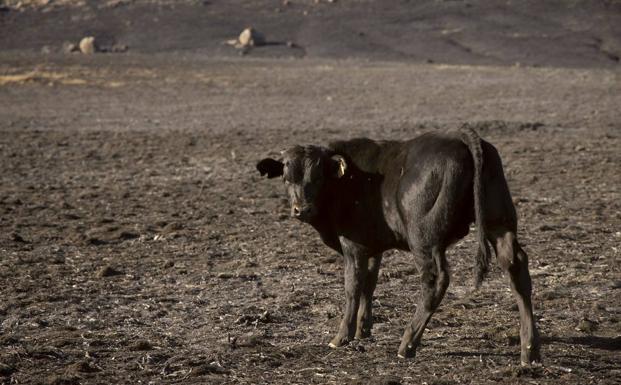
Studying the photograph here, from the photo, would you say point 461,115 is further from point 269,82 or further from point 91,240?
point 91,240

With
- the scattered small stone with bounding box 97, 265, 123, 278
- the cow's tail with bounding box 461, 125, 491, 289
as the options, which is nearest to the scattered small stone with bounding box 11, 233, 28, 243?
the scattered small stone with bounding box 97, 265, 123, 278

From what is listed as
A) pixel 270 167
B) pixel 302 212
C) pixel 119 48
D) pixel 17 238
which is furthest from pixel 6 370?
pixel 119 48

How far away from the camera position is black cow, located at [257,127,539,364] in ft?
21.7

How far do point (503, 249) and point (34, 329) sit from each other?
Answer: 341cm

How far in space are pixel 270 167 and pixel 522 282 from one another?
78.8 inches

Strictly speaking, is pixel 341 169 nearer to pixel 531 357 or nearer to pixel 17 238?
pixel 531 357

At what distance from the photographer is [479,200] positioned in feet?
21.3

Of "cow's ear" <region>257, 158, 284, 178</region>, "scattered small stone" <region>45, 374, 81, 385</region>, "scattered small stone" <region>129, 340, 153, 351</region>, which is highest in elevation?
"cow's ear" <region>257, 158, 284, 178</region>

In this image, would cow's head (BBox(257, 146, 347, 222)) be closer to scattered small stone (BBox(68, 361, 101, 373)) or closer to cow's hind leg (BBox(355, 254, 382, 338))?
cow's hind leg (BBox(355, 254, 382, 338))

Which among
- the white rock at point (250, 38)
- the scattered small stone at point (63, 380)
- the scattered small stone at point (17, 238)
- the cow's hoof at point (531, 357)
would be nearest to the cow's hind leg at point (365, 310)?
the cow's hoof at point (531, 357)

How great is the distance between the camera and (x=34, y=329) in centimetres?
775

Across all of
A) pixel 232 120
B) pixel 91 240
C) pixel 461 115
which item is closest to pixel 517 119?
pixel 461 115

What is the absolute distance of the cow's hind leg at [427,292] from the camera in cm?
665

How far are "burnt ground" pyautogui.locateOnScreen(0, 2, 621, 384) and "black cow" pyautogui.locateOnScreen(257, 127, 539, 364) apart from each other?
0.36 meters
